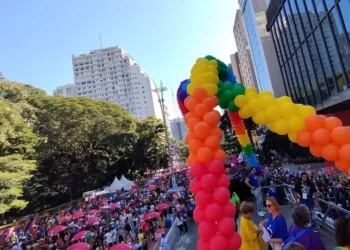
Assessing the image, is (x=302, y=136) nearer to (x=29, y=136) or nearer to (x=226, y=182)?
(x=226, y=182)

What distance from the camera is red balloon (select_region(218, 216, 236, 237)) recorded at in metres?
4.66

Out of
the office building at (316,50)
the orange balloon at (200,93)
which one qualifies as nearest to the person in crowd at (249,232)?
the orange balloon at (200,93)

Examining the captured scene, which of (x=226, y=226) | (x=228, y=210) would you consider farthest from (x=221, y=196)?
(x=226, y=226)

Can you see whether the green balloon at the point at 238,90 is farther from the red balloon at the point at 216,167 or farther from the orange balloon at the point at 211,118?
the red balloon at the point at 216,167

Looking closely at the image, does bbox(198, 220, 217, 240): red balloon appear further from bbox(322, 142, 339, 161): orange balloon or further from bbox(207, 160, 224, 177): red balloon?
bbox(322, 142, 339, 161): orange balloon

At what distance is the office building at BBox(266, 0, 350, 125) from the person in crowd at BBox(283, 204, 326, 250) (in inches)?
471

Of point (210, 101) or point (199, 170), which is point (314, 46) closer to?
point (210, 101)

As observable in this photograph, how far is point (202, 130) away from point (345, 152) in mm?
2234

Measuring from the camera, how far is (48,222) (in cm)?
2338

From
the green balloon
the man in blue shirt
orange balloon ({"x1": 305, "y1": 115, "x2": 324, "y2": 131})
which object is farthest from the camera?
the man in blue shirt

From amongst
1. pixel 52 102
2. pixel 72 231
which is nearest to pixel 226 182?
pixel 72 231

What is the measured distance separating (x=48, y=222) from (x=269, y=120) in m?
23.2

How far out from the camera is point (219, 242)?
458cm

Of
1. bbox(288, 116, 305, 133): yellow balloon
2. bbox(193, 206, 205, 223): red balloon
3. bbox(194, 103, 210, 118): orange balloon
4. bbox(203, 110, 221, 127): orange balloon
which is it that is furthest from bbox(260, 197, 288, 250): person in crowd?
bbox(194, 103, 210, 118): orange balloon
